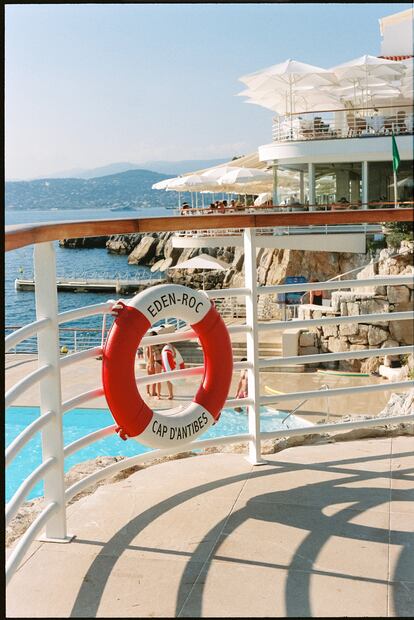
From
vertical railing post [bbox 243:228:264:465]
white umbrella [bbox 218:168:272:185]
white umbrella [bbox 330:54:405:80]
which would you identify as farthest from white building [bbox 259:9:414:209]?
vertical railing post [bbox 243:228:264:465]

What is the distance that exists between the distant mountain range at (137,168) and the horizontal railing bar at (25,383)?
78.8 m

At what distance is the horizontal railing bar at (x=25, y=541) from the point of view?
1.37 metres

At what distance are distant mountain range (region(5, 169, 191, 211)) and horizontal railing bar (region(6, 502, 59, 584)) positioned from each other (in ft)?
155

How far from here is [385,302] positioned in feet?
33.3

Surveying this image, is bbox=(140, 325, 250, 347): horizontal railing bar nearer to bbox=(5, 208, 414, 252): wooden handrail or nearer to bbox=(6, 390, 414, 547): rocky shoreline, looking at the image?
bbox=(5, 208, 414, 252): wooden handrail

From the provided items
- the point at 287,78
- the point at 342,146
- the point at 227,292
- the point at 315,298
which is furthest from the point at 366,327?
the point at 287,78

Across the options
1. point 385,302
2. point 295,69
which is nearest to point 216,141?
point 295,69

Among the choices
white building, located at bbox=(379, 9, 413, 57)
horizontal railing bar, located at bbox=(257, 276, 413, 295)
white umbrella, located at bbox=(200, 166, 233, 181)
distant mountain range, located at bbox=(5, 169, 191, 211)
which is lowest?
horizontal railing bar, located at bbox=(257, 276, 413, 295)

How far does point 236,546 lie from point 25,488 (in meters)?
0.51

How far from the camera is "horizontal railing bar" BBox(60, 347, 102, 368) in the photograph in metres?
1.69

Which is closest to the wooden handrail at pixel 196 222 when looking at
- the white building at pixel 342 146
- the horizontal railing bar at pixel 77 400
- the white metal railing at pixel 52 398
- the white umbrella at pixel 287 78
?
the white metal railing at pixel 52 398

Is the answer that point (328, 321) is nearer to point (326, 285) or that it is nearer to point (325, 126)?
point (326, 285)

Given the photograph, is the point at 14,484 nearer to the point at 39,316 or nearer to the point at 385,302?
the point at 39,316

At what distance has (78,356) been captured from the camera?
5.74 ft
